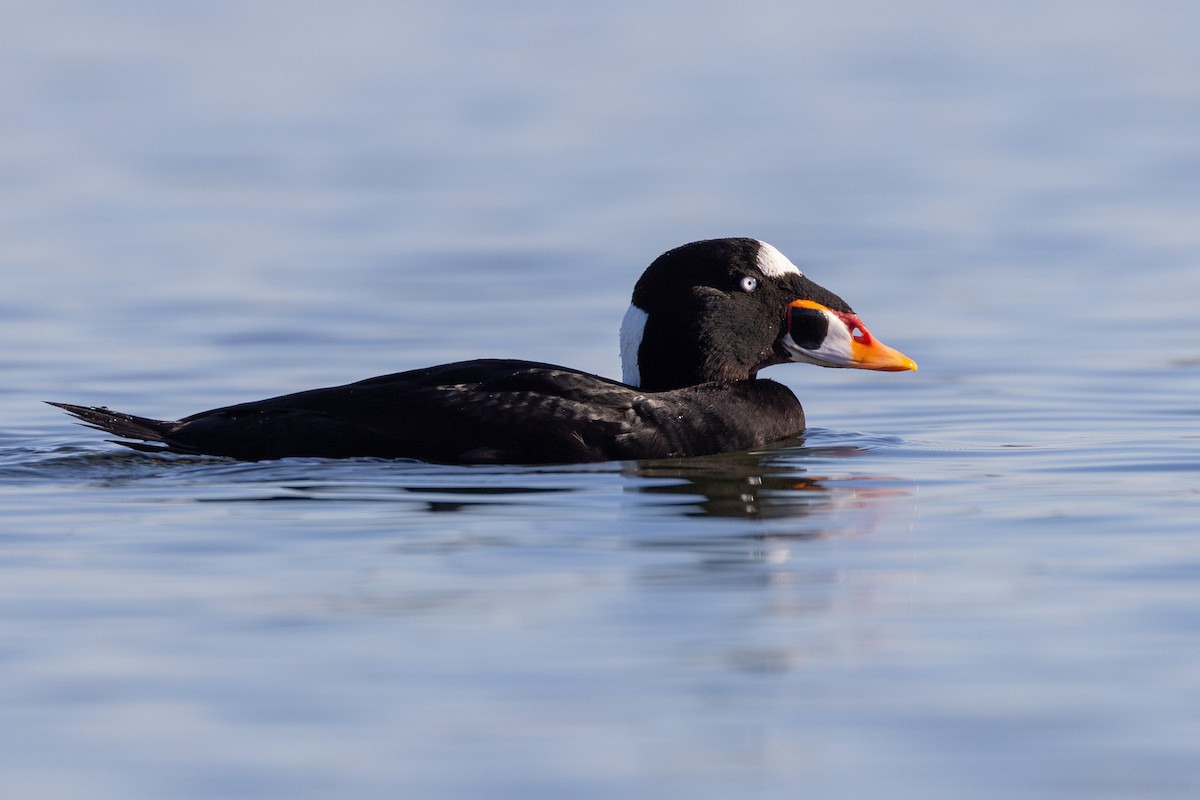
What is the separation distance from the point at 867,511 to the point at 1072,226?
9024 mm

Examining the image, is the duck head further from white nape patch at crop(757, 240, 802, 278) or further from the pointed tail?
the pointed tail

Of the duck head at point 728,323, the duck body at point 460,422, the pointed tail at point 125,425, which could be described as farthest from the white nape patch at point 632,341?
the pointed tail at point 125,425

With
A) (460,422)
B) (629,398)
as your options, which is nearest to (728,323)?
(629,398)

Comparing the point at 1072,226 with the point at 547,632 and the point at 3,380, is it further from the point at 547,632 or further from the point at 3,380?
the point at 547,632

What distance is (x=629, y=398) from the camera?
7953mm

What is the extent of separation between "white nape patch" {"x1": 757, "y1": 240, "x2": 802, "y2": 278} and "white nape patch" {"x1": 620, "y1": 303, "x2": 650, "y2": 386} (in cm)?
54

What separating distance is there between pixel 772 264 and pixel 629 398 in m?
1.09

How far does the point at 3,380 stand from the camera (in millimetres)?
10586

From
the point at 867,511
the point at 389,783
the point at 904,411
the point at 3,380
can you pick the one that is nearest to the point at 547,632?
the point at 389,783

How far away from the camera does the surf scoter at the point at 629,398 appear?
779cm

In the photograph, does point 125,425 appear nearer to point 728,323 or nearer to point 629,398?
point 629,398

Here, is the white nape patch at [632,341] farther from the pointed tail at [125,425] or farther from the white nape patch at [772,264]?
the pointed tail at [125,425]

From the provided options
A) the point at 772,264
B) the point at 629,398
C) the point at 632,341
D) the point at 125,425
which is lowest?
the point at 125,425

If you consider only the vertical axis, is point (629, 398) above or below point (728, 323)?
below
